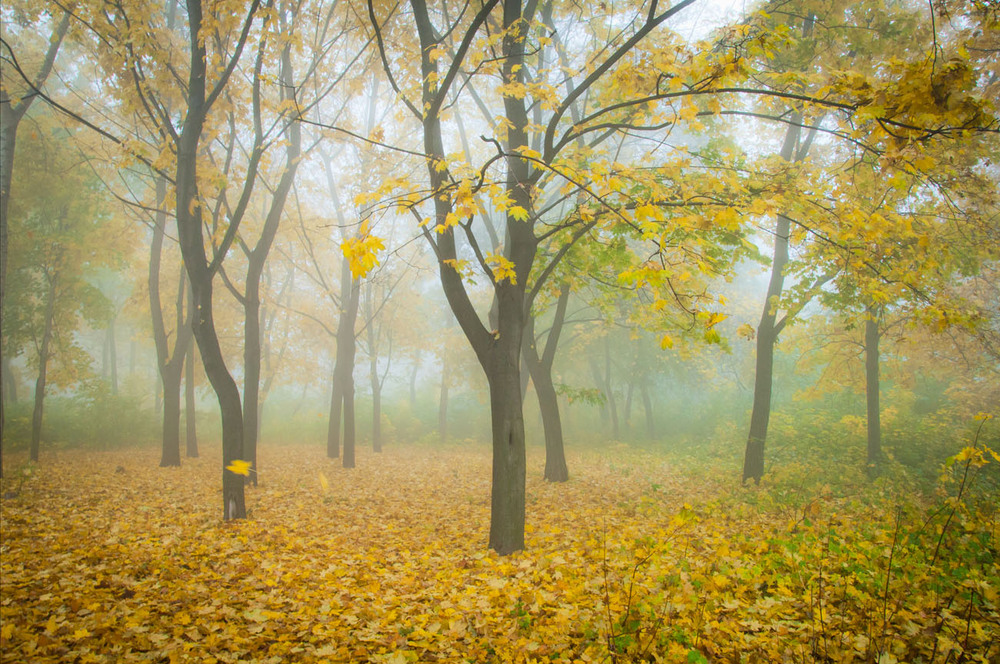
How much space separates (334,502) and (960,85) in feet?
30.8

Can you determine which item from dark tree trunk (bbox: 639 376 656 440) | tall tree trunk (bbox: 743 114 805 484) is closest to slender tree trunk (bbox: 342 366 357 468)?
tall tree trunk (bbox: 743 114 805 484)

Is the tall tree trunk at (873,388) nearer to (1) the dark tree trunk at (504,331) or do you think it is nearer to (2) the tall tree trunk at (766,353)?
(2) the tall tree trunk at (766,353)

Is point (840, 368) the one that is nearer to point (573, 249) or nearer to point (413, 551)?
point (573, 249)

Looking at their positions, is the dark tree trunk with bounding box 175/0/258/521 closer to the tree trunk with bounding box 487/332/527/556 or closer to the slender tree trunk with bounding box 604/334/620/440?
the tree trunk with bounding box 487/332/527/556

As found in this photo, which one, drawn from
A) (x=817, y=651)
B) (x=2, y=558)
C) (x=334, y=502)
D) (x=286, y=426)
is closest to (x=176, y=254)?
(x=286, y=426)

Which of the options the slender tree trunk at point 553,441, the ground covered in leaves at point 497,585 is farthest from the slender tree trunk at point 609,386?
the ground covered in leaves at point 497,585

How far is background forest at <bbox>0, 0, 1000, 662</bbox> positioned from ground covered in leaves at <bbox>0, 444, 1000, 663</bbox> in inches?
2.0

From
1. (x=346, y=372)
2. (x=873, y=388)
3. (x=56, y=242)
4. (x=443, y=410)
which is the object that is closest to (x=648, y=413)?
(x=443, y=410)

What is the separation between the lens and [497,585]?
4.00 m

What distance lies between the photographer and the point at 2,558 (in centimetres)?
448

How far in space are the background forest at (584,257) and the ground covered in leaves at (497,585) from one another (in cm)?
5

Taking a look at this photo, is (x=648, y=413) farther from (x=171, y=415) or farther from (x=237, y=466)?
(x=237, y=466)

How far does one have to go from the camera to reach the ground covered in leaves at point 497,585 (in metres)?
2.96

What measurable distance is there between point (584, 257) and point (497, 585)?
520 cm
